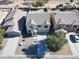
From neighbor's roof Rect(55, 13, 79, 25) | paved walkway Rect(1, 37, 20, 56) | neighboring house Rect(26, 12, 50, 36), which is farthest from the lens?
neighbor's roof Rect(55, 13, 79, 25)

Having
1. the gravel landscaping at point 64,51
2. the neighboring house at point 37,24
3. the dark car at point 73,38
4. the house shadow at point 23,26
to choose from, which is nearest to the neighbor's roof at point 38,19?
the neighboring house at point 37,24

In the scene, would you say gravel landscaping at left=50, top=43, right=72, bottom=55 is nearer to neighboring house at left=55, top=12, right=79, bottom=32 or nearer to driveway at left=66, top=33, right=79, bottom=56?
driveway at left=66, top=33, right=79, bottom=56

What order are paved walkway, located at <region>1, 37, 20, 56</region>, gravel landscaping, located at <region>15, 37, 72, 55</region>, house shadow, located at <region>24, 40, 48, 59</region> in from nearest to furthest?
house shadow, located at <region>24, 40, 48, 59</region>, gravel landscaping, located at <region>15, 37, 72, 55</region>, paved walkway, located at <region>1, 37, 20, 56</region>

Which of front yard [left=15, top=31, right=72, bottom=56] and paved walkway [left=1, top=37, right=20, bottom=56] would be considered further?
paved walkway [left=1, top=37, right=20, bottom=56]

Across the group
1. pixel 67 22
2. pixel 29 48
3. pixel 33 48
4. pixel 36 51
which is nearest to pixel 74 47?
pixel 67 22

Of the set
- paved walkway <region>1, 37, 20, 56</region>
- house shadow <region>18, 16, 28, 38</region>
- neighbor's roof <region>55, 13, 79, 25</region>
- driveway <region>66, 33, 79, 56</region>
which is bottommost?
driveway <region>66, 33, 79, 56</region>

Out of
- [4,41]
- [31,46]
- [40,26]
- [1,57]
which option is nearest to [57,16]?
[40,26]

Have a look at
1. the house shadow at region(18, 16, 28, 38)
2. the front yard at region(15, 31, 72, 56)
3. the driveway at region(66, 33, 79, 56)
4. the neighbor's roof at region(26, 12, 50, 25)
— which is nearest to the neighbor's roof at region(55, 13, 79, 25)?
the neighbor's roof at region(26, 12, 50, 25)

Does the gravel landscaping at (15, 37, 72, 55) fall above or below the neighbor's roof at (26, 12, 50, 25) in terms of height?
below
